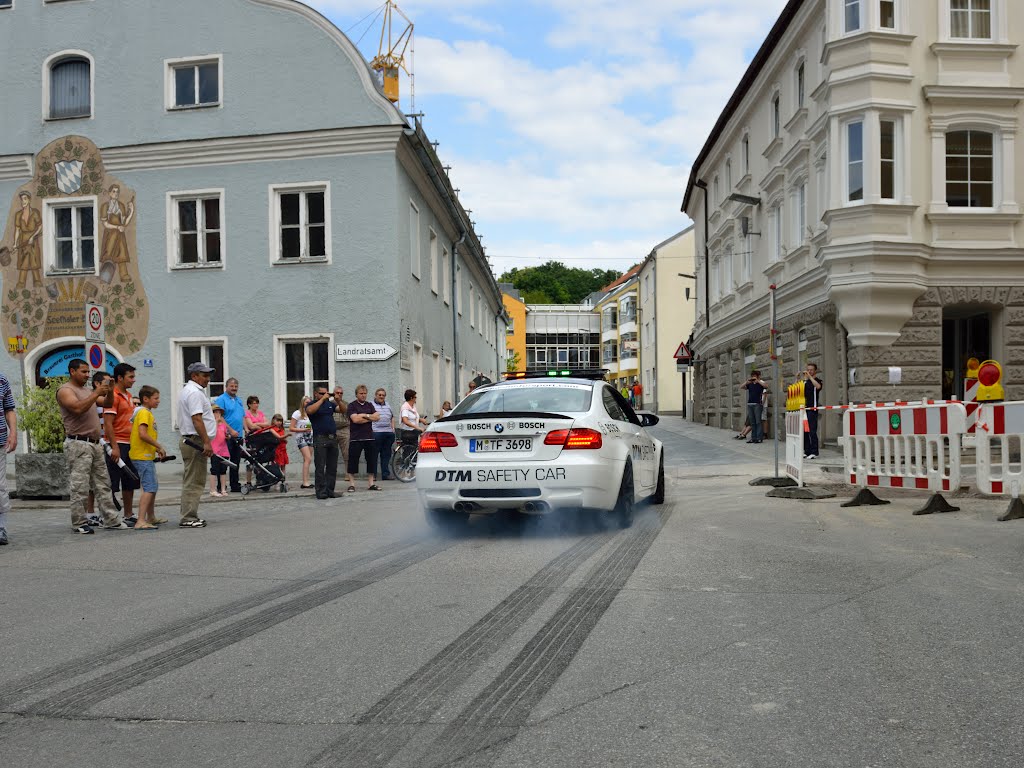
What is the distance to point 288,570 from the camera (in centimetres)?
734

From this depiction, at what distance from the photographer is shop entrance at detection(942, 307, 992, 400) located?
20.8 m

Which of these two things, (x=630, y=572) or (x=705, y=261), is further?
(x=705, y=261)

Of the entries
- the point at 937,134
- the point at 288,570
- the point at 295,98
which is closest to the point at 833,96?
the point at 937,134

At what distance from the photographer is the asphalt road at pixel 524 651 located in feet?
11.4

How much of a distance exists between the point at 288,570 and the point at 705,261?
1321 inches

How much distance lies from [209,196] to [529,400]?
13304mm

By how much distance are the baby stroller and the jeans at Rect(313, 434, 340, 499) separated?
140 cm

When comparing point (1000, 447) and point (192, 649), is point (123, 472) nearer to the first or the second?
point (192, 649)

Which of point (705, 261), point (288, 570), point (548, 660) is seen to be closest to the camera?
point (548, 660)

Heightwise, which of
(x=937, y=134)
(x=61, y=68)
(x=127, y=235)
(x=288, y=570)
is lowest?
(x=288, y=570)

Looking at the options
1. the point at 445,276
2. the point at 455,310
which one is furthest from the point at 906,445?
the point at 455,310

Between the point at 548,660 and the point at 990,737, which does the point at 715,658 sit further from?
the point at 990,737

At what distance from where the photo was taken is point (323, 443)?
14.2 metres

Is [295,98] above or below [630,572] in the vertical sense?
above
